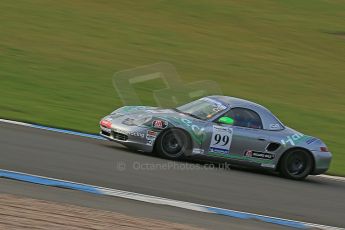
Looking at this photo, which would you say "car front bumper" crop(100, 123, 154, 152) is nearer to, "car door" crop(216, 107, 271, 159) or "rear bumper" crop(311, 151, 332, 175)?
"car door" crop(216, 107, 271, 159)

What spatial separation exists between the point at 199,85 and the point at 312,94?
370 cm

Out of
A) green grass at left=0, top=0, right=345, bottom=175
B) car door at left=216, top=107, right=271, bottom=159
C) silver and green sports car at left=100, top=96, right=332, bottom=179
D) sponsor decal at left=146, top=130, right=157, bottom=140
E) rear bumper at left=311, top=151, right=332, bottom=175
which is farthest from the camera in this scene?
green grass at left=0, top=0, right=345, bottom=175

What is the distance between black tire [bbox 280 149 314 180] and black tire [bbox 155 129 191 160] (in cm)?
188

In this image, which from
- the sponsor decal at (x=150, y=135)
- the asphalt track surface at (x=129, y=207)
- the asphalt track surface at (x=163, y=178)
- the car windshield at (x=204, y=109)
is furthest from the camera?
the car windshield at (x=204, y=109)

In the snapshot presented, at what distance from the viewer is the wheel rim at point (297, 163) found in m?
12.0

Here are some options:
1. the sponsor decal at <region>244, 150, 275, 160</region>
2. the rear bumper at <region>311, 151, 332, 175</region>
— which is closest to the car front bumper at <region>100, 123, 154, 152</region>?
the sponsor decal at <region>244, 150, 275, 160</region>

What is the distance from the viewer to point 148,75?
68.0 feet

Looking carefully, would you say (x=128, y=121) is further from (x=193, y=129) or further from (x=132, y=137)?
(x=193, y=129)

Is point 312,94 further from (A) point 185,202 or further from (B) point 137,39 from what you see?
(A) point 185,202

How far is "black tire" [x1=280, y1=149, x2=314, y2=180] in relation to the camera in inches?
471

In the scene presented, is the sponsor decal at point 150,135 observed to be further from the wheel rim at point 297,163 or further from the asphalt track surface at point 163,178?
the wheel rim at point 297,163

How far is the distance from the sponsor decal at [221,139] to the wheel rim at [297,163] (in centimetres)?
128

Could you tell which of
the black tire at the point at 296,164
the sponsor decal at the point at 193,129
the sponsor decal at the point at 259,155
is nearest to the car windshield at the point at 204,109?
the sponsor decal at the point at 193,129

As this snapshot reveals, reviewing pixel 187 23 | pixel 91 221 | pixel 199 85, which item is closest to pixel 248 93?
pixel 199 85
